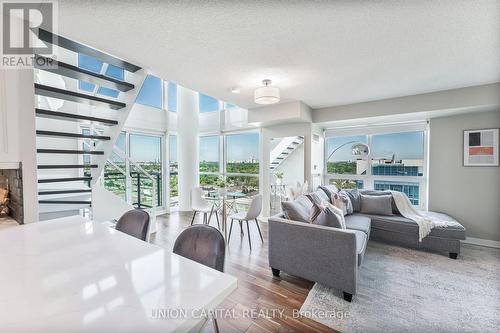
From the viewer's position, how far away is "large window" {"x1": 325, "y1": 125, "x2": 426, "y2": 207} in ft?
13.6

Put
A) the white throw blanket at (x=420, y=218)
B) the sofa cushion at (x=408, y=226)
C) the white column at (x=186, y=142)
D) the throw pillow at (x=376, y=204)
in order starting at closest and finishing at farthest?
the sofa cushion at (x=408, y=226)
the white throw blanket at (x=420, y=218)
the throw pillow at (x=376, y=204)
the white column at (x=186, y=142)

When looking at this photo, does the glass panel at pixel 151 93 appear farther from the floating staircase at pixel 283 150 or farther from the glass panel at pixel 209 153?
the floating staircase at pixel 283 150

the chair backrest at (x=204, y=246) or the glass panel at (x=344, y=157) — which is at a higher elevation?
the glass panel at (x=344, y=157)

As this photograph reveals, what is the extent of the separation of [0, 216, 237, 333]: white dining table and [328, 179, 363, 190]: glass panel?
15.0ft

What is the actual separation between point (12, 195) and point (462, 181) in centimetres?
604

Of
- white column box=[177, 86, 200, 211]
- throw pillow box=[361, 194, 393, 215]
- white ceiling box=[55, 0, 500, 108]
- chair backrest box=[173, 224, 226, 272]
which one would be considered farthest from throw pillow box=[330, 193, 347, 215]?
white column box=[177, 86, 200, 211]

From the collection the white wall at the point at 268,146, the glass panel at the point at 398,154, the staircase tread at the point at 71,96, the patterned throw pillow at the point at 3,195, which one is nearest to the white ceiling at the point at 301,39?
the staircase tread at the point at 71,96

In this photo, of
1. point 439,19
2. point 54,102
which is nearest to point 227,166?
point 54,102

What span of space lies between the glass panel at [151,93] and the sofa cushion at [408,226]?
18.6ft

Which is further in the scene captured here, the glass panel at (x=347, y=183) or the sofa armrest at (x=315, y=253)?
the glass panel at (x=347, y=183)

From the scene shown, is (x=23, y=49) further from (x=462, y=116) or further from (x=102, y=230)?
(x=462, y=116)

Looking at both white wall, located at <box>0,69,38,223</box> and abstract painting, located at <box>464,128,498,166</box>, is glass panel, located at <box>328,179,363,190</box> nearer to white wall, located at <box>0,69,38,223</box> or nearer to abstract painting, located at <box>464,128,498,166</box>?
abstract painting, located at <box>464,128,498,166</box>

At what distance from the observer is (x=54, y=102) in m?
2.89

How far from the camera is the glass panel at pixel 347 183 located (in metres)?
4.73
